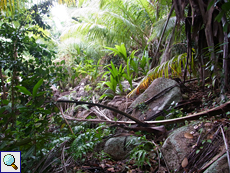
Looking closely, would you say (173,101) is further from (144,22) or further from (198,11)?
(144,22)

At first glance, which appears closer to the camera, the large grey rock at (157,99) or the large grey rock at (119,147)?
the large grey rock at (119,147)

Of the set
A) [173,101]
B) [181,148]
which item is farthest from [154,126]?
[173,101]

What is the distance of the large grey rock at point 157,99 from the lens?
2.20 m

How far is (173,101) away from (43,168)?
5.39 feet

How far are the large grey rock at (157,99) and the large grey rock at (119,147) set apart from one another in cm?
51

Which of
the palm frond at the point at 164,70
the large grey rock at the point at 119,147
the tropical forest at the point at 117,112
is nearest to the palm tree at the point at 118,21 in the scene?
the tropical forest at the point at 117,112

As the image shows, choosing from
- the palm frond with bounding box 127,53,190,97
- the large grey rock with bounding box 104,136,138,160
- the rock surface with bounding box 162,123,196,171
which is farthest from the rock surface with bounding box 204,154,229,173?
the palm frond with bounding box 127,53,190,97

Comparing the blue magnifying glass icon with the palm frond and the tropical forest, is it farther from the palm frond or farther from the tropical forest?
→ the palm frond

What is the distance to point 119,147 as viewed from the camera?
174 centimetres

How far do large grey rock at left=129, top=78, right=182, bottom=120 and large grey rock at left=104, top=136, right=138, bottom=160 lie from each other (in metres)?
0.51

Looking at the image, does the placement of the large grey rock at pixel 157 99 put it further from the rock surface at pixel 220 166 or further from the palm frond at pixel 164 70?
the rock surface at pixel 220 166

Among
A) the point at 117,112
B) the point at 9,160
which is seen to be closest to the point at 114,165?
the point at 117,112

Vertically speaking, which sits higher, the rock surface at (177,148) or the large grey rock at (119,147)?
the rock surface at (177,148)

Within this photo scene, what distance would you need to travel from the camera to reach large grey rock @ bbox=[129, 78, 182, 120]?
7.22 feet
